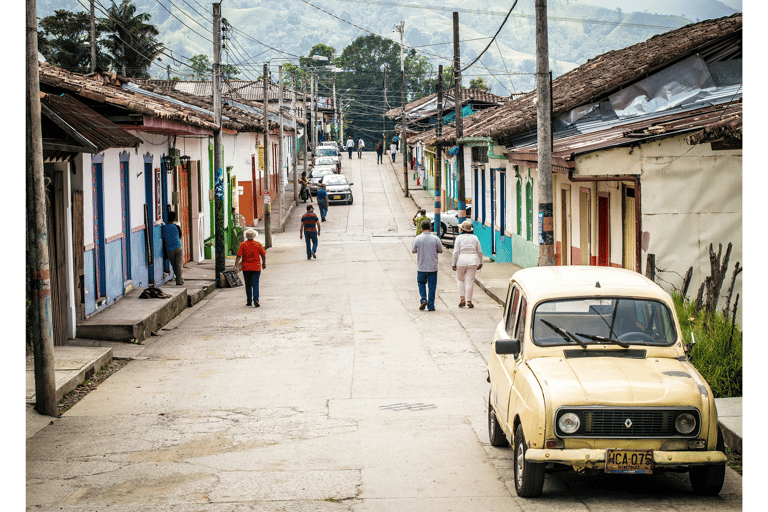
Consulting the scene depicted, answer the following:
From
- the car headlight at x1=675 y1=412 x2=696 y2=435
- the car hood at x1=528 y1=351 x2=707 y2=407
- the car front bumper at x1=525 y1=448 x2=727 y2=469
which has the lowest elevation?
the car front bumper at x1=525 y1=448 x2=727 y2=469

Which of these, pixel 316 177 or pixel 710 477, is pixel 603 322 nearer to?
pixel 710 477

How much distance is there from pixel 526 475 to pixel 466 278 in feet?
37.7

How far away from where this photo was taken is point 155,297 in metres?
17.9

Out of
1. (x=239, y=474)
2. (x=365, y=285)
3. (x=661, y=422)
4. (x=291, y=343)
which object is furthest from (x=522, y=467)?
(x=365, y=285)

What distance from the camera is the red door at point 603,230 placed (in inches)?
684

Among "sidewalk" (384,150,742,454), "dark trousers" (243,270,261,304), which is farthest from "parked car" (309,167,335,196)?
"dark trousers" (243,270,261,304)

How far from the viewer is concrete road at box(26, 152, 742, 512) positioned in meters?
7.30

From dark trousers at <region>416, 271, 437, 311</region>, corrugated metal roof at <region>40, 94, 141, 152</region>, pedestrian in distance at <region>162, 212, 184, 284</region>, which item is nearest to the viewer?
corrugated metal roof at <region>40, 94, 141, 152</region>

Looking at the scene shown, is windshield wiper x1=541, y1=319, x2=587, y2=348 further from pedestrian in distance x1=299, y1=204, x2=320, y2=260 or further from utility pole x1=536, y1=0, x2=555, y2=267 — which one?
pedestrian in distance x1=299, y1=204, x2=320, y2=260

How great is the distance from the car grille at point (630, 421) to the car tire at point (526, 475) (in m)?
0.40

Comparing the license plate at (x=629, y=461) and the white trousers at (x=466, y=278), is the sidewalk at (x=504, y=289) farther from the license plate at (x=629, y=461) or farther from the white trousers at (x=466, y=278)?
the license plate at (x=629, y=461)

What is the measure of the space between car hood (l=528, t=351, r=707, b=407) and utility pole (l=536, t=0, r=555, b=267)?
786 cm

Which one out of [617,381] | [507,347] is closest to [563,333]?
[507,347]

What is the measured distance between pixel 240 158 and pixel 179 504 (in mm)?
32373
